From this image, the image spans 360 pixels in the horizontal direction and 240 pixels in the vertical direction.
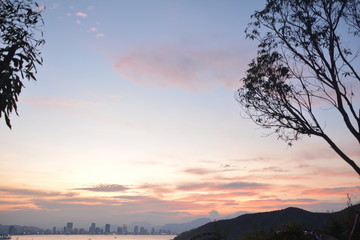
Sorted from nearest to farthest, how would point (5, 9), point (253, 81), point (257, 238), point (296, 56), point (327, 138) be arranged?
point (257, 238)
point (5, 9)
point (327, 138)
point (296, 56)
point (253, 81)

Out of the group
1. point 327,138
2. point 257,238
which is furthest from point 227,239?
point 327,138

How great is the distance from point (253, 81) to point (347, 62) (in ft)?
17.9

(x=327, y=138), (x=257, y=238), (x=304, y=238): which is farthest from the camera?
(x=327, y=138)

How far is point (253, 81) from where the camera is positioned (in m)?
19.3

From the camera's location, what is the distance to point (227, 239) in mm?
9422

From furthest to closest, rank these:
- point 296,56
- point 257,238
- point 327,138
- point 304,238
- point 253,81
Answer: point 253,81, point 296,56, point 327,138, point 257,238, point 304,238

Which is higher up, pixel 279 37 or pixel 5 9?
pixel 279 37

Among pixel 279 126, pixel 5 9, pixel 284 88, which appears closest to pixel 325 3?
pixel 284 88

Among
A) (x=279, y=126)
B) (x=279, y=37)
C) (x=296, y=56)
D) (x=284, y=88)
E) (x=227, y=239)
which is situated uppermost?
(x=279, y=37)

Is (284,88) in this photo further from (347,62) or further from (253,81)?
(347,62)

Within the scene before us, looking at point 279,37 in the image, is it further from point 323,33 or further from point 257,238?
point 257,238

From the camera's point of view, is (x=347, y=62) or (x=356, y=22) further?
(x=356, y=22)

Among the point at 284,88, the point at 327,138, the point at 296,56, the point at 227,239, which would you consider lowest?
the point at 227,239

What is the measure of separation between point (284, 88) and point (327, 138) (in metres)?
4.23
